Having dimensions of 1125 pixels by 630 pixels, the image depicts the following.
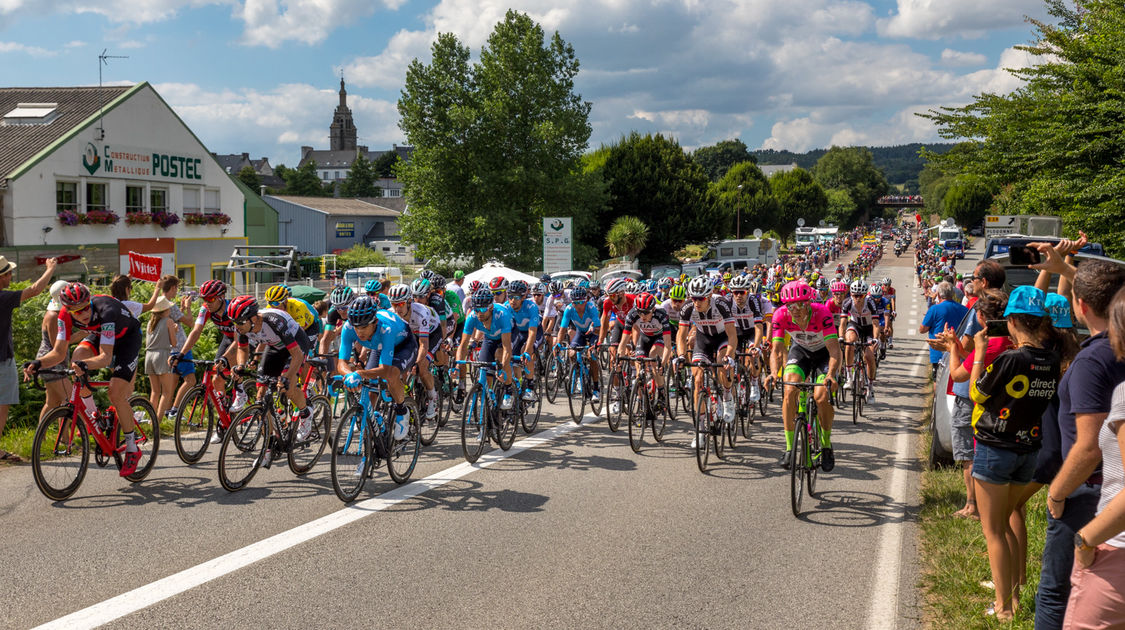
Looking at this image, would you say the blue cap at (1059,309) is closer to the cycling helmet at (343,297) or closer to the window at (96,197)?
the cycling helmet at (343,297)

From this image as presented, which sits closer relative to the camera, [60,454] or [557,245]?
[60,454]

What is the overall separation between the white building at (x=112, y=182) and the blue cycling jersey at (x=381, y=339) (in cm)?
2129

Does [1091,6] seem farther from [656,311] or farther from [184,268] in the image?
[184,268]

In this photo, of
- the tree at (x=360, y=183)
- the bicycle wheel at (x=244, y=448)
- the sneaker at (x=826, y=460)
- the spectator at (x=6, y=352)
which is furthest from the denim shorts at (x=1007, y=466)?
the tree at (x=360, y=183)

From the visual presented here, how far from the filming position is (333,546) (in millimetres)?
6371

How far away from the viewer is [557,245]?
3619 centimetres

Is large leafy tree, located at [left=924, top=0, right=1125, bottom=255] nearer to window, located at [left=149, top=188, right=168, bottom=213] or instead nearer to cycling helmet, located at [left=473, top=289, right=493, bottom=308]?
cycling helmet, located at [left=473, top=289, right=493, bottom=308]

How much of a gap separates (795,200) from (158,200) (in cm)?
9946

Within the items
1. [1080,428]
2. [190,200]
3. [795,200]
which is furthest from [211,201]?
[795,200]

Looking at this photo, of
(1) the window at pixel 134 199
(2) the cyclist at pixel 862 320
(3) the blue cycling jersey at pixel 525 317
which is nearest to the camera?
(3) the blue cycling jersey at pixel 525 317

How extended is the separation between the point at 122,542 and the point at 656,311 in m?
6.65

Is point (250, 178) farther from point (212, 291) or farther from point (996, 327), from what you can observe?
point (996, 327)

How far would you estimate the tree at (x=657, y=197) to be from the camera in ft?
181

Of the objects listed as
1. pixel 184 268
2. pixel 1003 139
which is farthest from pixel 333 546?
pixel 184 268
